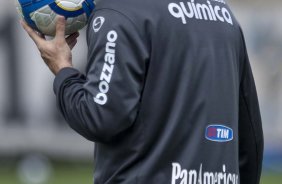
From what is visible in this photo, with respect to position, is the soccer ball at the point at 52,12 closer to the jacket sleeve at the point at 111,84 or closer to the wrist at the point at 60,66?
the wrist at the point at 60,66

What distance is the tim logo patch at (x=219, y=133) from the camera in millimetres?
3938

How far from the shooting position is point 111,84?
3.74 meters

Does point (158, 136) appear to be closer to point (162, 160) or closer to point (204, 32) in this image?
point (162, 160)

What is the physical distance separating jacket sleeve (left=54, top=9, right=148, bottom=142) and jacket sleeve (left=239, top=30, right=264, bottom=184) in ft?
1.99

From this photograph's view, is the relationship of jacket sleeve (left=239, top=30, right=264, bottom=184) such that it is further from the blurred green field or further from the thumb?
the blurred green field

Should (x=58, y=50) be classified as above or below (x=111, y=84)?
above

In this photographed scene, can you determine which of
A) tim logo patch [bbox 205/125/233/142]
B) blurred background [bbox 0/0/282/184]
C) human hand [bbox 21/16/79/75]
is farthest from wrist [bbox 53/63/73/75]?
blurred background [bbox 0/0/282/184]

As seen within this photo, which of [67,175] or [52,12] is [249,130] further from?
[67,175]

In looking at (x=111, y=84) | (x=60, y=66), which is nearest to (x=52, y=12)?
(x=60, y=66)

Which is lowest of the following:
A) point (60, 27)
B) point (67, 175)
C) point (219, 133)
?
point (219, 133)

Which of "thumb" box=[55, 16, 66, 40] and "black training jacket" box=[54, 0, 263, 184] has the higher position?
"thumb" box=[55, 16, 66, 40]

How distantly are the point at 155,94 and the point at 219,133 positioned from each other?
0.33 metres

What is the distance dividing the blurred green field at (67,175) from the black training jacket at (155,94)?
6.75 meters

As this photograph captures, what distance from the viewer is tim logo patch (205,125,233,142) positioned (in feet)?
12.9
